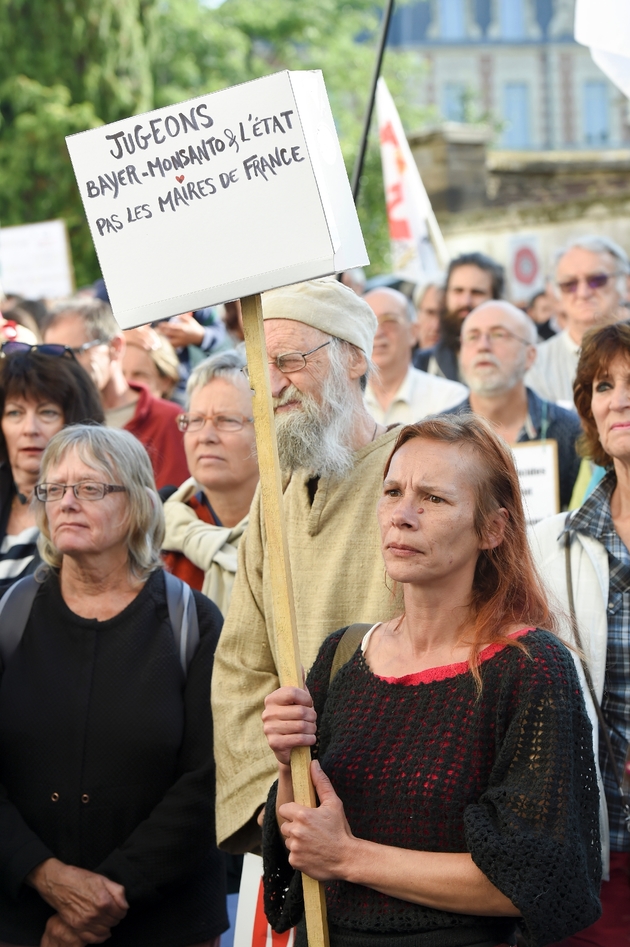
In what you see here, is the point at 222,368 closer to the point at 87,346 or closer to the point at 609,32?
the point at 87,346

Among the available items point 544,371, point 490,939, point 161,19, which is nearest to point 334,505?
point 490,939

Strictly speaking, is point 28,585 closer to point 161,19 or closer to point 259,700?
point 259,700

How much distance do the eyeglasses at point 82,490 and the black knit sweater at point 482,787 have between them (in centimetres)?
131

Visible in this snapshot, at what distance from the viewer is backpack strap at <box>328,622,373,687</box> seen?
284cm

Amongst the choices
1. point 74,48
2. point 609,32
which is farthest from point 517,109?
point 609,32

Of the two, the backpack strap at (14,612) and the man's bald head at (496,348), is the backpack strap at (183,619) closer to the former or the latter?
the backpack strap at (14,612)

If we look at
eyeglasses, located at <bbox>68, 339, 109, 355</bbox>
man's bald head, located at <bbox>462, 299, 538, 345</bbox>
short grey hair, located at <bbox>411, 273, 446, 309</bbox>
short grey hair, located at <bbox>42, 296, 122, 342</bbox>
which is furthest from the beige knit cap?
short grey hair, located at <bbox>411, 273, 446, 309</bbox>

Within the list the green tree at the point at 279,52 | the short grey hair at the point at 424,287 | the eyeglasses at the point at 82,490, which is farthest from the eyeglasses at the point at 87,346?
the green tree at the point at 279,52

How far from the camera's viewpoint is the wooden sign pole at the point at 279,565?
8.52ft

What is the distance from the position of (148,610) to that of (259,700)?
1.59 feet

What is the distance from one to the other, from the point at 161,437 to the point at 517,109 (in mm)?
55779

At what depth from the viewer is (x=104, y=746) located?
11.6 ft

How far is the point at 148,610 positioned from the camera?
370cm

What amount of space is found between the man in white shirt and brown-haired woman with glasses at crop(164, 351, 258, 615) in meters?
1.74
